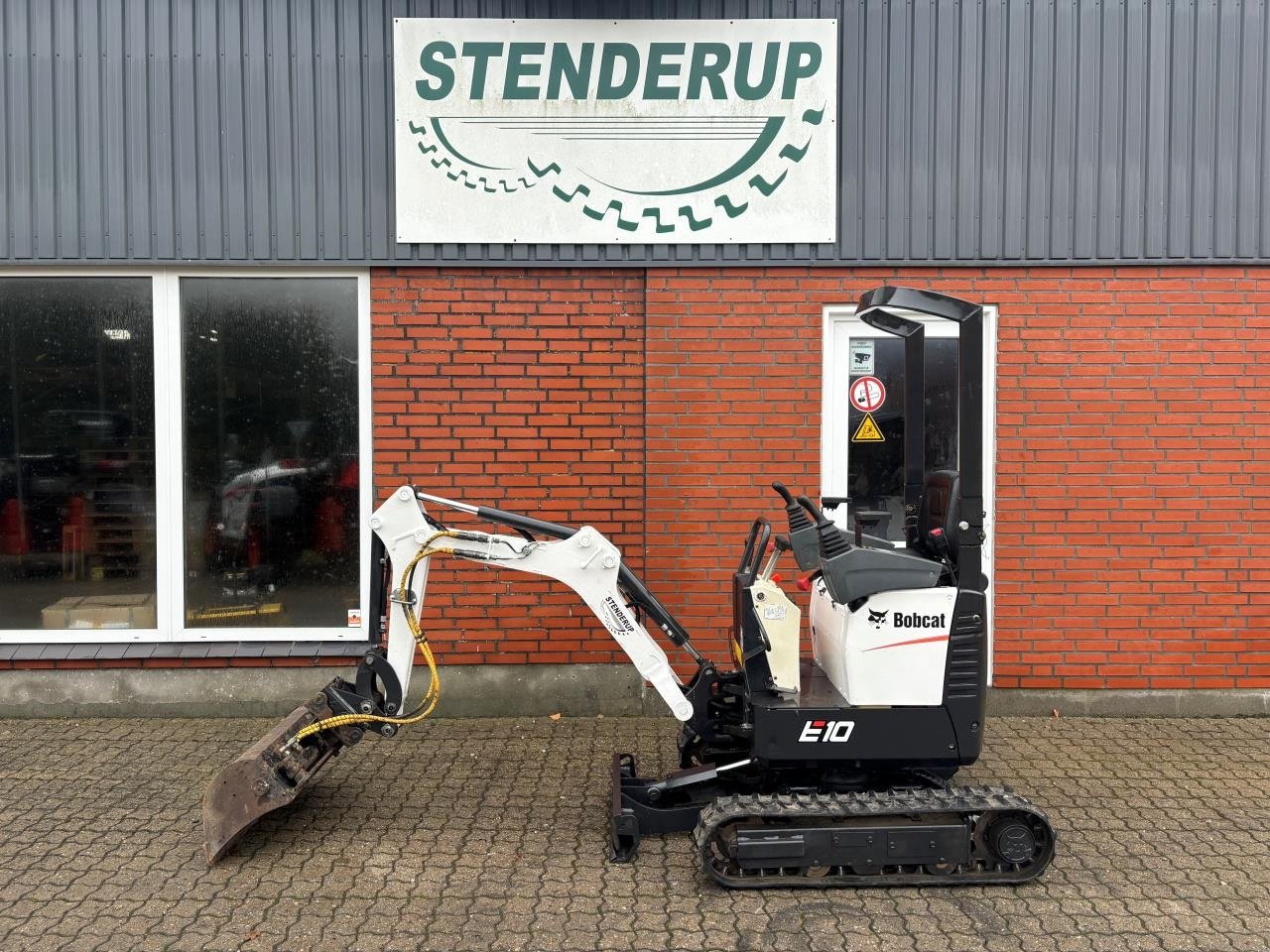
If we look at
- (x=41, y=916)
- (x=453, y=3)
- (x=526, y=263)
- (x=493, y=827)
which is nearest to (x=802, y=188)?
(x=526, y=263)

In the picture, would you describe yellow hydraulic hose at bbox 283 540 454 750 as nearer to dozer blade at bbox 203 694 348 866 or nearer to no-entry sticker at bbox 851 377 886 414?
dozer blade at bbox 203 694 348 866

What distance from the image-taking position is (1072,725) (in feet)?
19.4

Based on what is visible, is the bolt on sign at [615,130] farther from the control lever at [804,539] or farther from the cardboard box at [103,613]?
the cardboard box at [103,613]

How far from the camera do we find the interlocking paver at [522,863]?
11.5ft

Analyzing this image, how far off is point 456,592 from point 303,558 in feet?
3.61

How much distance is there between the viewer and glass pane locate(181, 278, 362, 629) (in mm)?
6125

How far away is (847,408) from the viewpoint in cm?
611

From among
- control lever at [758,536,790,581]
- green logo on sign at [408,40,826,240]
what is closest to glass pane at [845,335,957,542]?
green logo on sign at [408,40,826,240]

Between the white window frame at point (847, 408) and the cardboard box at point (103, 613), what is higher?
the white window frame at point (847, 408)

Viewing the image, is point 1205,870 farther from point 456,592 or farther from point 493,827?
point 456,592

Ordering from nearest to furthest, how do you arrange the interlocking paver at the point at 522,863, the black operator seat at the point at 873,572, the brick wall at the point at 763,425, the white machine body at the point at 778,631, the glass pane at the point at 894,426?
the interlocking paver at the point at 522,863 < the black operator seat at the point at 873,572 < the white machine body at the point at 778,631 < the brick wall at the point at 763,425 < the glass pane at the point at 894,426

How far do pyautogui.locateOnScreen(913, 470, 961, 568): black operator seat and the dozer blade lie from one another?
9.76 ft

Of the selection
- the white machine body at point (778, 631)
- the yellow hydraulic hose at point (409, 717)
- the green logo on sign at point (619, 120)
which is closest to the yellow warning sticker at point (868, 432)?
the green logo on sign at point (619, 120)

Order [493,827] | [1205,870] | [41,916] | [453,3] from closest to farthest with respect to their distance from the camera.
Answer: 1. [41,916]
2. [1205,870]
3. [493,827]
4. [453,3]
